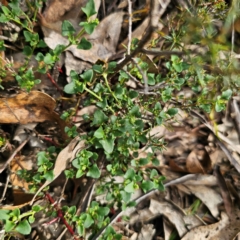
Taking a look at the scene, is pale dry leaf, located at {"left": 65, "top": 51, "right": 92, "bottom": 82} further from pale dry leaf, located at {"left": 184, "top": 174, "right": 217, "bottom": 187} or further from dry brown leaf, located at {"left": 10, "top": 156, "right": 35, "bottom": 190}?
pale dry leaf, located at {"left": 184, "top": 174, "right": 217, "bottom": 187}

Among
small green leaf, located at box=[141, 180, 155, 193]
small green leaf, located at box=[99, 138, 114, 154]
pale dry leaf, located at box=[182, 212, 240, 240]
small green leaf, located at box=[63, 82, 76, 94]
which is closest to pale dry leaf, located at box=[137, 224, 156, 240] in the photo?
pale dry leaf, located at box=[182, 212, 240, 240]

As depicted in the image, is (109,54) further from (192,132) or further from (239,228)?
(239,228)

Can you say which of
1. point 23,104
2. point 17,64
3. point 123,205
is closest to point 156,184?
point 123,205

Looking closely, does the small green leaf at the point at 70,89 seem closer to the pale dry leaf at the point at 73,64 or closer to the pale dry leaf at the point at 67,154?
the pale dry leaf at the point at 67,154

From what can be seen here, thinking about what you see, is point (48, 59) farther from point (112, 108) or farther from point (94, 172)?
point (94, 172)

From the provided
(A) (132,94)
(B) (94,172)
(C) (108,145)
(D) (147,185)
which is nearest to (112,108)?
(A) (132,94)
